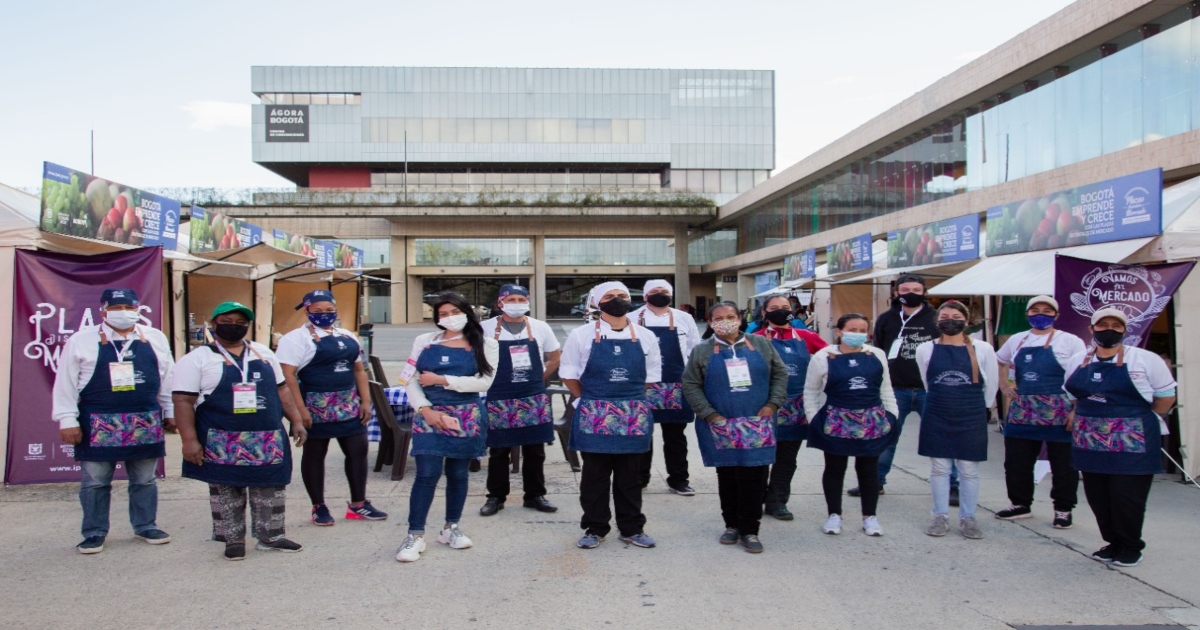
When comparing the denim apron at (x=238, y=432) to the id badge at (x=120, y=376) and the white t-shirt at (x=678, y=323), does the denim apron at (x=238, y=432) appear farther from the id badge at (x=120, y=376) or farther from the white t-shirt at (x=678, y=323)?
the white t-shirt at (x=678, y=323)

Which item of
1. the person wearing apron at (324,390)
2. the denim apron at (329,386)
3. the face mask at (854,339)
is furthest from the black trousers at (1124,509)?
the denim apron at (329,386)

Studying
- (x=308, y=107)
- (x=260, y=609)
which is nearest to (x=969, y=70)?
(x=260, y=609)

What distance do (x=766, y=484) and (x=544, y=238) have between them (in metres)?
39.6

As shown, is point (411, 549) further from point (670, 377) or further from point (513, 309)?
point (670, 377)

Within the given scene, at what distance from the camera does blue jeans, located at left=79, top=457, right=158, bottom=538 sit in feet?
15.9

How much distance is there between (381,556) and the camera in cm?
475

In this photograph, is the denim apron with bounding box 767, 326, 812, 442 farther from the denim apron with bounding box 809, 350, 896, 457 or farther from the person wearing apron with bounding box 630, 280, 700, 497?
the person wearing apron with bounding box 630, 280, 700, 497

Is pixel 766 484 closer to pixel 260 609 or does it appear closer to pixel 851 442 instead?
pixel 851 442

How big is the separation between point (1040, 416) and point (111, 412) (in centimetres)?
606

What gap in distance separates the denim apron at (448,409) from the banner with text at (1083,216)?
19.7ft

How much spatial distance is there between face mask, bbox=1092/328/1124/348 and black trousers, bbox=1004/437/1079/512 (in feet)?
3.53

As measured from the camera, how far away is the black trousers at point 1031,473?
18.0 ft

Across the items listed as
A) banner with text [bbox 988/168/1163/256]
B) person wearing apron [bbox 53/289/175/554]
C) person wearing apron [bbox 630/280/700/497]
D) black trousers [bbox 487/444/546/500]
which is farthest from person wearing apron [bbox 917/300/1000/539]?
person wearing apron [bbox 53/289/175/554]

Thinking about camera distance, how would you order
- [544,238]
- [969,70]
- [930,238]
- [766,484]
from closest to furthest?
1. [766,484]
2. [930,238]
3. [969,70]
4. [544,238]
